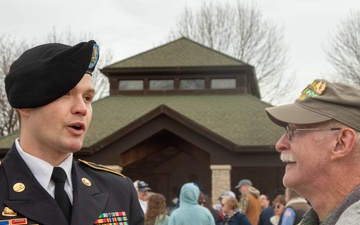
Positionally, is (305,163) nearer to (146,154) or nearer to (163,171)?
(146,154)

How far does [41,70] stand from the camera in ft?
9.21

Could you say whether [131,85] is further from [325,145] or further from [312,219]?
[325,145]

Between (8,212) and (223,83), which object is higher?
(8,212)

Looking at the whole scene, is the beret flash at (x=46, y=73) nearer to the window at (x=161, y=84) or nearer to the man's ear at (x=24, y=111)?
the man's ear at (x=24, y=111)

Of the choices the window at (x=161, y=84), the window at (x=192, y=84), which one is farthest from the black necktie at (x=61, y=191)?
the window at (x=161, y=84)

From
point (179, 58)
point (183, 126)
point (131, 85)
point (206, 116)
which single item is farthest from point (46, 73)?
point (179, 58)

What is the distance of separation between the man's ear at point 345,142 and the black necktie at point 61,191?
128 centimetres

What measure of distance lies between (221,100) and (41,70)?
24.3 metres

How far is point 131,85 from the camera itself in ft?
93.1

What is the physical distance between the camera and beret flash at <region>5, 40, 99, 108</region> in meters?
2.77

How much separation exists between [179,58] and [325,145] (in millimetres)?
26347

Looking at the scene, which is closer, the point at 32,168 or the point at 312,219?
the point at 32,168

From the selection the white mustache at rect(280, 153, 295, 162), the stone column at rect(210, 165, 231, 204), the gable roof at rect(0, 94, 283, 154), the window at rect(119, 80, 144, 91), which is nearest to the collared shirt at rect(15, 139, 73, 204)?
the white mustache at rect(280, 153, 295, 162)

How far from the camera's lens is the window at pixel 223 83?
Result: 2769 centimetres
